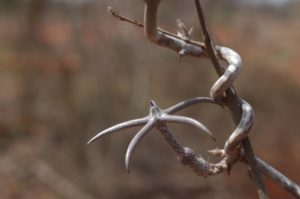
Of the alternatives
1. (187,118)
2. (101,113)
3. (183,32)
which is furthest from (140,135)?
(101,113)

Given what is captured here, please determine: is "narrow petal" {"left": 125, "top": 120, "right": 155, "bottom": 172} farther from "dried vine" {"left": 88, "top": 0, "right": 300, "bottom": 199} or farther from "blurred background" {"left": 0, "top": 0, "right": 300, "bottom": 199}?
"blurred background" {"left": 0, "top": 0, "right": 300, "bottom": 199}

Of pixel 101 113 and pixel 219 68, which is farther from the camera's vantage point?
pixel 101 113

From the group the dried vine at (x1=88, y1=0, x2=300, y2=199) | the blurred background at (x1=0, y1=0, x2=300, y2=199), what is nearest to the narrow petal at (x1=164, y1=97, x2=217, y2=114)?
the dried vine at (x1=88, y1=0, x2=300, y2=199)

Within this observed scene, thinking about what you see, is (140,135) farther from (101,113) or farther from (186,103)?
(101,113)

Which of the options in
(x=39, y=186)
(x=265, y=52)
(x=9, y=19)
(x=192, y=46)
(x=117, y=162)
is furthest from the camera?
(x=265, y=52)

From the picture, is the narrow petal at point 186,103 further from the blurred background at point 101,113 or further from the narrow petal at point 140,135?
the blurred background at point 101,113

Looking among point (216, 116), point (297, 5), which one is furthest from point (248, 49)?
point (297, 5)

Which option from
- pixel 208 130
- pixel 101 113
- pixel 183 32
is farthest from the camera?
pixel 101 113

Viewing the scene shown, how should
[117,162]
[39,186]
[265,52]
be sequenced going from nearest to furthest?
1. [117,162]
2. [39,186]
3. [265,52]

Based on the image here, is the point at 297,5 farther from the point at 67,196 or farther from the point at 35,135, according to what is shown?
the point at 67,196
